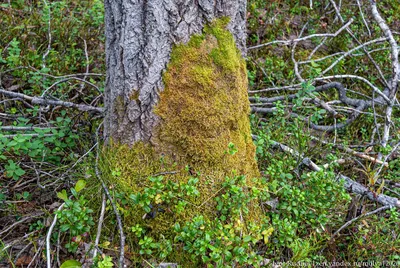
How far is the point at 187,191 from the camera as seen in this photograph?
2145 millimetres

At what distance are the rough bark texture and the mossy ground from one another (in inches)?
2.0

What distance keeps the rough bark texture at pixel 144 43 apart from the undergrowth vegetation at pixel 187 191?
289mm

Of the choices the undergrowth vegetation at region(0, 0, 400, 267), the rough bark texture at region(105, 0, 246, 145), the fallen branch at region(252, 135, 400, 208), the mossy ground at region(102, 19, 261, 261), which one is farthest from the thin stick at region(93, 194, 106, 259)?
the fallen branch at region(252, 135, 400, 208)

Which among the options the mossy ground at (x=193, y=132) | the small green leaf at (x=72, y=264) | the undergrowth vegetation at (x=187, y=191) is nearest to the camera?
the small green leaf at (x=72, y=264)

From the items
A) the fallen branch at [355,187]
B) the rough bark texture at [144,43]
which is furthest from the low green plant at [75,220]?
the fallen branch at [355,187]

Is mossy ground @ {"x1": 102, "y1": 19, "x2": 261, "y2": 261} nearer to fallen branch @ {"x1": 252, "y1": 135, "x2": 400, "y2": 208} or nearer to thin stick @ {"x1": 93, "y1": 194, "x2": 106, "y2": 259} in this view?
thin stick @ {"x1": 93, "y1": 194, "x2": 106, "y2": 259}

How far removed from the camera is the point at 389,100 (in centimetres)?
351

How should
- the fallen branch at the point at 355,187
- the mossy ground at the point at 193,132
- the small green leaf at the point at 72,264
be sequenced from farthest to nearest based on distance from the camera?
the fallen branch at the point at 355,187 < the mossy ground at the point at 193,132 < the small green leaf at the point at 72,264

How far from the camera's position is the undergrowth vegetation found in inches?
83.8

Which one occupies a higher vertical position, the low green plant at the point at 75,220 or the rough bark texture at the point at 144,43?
the rough bark texture at the point at 144,43

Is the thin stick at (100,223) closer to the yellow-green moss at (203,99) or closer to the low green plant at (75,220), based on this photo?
the low green plant at (75,220)

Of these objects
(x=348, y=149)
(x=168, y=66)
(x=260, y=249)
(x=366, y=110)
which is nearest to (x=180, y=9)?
(x=168, y=66)

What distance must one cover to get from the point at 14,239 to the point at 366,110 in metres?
3.19

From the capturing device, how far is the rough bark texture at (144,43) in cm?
214
